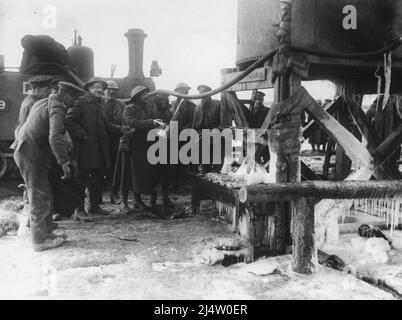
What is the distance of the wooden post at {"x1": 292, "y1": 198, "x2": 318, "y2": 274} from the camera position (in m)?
4.81

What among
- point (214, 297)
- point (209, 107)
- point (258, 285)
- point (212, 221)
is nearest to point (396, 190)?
point (258, 285)

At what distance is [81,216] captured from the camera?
7188mm

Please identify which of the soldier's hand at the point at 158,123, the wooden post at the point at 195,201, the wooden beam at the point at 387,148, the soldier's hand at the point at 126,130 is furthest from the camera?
the wooden post at the point at 195,201

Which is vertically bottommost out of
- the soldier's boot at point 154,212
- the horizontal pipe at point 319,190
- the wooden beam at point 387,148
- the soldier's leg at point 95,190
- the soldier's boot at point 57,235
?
the soldier's boot at point 154,212

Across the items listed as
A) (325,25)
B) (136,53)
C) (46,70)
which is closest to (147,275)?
(325,25)

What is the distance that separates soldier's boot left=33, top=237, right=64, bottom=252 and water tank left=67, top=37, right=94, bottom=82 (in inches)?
265

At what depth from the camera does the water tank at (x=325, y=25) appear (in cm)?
534

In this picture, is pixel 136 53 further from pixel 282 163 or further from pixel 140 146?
pixel 282 163

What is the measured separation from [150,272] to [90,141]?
295 cm

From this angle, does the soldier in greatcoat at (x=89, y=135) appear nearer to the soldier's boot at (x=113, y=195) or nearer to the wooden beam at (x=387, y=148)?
the soldier's boot at (x=113, y=195)

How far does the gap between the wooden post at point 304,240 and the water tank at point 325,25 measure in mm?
1768

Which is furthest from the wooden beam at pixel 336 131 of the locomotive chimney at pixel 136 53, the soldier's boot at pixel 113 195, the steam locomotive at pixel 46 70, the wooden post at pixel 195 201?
the locomotive chimney at pixel 136 53

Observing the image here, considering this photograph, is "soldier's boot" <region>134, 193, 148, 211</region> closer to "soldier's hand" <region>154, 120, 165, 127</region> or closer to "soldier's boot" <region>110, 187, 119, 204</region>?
"soldier's boot" <region>110, 187, 119, 204</region>

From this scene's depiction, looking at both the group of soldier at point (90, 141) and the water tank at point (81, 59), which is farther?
the water tank at point (81, 59)
